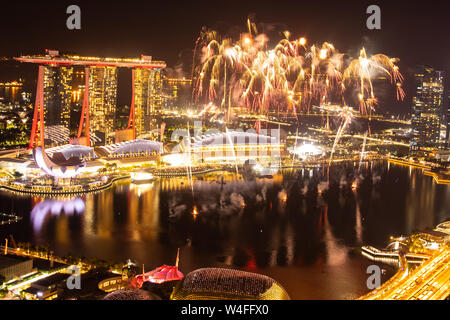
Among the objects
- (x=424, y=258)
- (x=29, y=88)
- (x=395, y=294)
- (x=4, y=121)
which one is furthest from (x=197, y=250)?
(x=29, y=88)

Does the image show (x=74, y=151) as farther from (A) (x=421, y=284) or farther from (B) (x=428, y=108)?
(B) (x=428, y=108)

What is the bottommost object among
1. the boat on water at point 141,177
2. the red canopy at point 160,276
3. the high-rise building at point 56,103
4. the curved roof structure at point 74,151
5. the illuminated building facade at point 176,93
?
the red canopy at point 160,276

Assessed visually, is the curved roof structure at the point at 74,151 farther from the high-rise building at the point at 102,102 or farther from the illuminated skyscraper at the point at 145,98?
the illuminated skyscraper at the point at 145,98

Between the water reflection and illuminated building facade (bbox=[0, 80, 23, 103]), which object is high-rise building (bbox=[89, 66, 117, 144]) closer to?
the water reflection

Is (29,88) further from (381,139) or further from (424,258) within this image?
(424,258)

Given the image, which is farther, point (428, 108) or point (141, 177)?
point (428, 108)

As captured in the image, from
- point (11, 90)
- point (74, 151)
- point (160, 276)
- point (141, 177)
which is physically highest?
point (11, 90)

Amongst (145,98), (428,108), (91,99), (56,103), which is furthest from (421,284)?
(428,108)

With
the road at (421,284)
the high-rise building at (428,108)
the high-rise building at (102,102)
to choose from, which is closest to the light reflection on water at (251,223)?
the road at (421,284)
